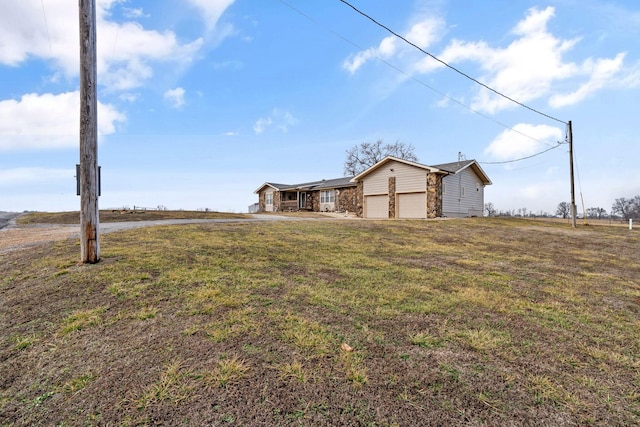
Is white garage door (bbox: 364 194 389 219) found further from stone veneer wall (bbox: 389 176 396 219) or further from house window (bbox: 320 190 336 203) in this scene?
house window (bbox: 320 190 336 203)

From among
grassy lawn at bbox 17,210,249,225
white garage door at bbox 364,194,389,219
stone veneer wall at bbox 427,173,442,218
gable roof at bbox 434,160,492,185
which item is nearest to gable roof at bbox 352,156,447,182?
stone veneer wall at bbox 427,173,442,218

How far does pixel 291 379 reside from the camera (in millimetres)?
2230

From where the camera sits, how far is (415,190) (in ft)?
71.5

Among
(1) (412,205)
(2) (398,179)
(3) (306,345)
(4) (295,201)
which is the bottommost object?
(3) (306,345)

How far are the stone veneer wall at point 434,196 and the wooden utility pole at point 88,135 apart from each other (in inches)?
769

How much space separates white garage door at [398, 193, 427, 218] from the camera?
21.4 m

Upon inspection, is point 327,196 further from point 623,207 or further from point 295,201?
point 623,207

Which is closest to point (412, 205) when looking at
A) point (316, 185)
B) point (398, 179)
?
point (398, 179)

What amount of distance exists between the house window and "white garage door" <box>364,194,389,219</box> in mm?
6063

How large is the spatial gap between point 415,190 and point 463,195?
14.9 feet

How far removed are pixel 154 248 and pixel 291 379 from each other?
5746mm

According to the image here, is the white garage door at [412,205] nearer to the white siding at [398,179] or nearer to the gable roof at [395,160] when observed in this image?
the white siding at [398,179]

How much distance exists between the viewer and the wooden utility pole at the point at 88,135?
17.3ft

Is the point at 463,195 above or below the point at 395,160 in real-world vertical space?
below
